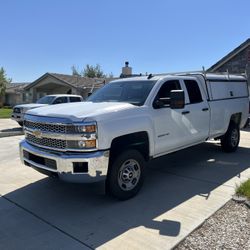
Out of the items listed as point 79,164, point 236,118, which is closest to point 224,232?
point 79,164

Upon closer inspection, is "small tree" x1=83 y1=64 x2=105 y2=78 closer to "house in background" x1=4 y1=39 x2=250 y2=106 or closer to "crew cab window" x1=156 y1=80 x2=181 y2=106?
"house in background" x1=4 y1=39 x2=250 y2=106

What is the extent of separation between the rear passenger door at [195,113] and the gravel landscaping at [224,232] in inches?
84.4

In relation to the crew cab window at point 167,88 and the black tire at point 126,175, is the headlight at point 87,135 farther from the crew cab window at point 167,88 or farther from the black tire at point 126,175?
the crew cab window at point 167,88

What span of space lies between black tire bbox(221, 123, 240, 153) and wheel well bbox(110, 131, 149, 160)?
4019mm

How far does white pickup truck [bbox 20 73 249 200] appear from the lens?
14.2 ft

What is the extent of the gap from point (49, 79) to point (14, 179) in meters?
26.9

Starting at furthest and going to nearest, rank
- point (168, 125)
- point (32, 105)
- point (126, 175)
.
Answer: point (32, 105) < point (168, 125) < point (126, 175)

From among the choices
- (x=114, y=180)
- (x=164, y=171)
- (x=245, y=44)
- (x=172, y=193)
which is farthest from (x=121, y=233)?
(x=245, y=44)

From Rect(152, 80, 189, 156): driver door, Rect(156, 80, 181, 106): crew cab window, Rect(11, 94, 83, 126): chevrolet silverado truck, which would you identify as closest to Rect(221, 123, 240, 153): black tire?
Rect(152, 80, 189, 156): driver door

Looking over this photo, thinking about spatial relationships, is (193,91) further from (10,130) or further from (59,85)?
(59,85)

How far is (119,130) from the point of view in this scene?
461 cm

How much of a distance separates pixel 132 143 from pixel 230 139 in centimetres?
457

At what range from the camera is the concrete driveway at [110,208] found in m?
3.71

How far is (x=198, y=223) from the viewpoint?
4.07 metres
